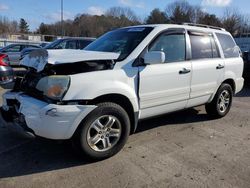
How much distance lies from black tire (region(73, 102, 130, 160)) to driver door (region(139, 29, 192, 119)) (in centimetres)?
45

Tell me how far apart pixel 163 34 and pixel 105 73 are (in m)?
1.32

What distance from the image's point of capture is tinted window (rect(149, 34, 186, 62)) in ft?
14.7

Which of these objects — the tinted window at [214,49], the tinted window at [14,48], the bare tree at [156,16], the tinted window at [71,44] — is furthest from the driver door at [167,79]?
the bare tree at [156,16]

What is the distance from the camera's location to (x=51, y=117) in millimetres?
3361

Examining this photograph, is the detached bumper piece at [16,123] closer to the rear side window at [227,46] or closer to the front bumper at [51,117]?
the front bumper at [51,117]

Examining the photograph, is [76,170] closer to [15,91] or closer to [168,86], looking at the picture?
[15,91]

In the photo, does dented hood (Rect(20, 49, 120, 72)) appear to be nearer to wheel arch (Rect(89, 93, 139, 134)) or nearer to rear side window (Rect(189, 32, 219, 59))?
wheel arch (Rect(89, 93, 139, 134))

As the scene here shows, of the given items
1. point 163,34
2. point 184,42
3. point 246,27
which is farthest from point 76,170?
point 246,27

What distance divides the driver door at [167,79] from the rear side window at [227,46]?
1240 mm

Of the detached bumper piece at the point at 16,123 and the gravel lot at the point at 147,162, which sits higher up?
the detached bumper piece at the point at 16,123

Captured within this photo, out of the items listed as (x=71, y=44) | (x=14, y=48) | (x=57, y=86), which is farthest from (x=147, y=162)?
(x=14, y=48)

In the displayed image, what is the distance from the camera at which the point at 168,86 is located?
4.55 m

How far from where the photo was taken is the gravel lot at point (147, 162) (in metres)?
3.35

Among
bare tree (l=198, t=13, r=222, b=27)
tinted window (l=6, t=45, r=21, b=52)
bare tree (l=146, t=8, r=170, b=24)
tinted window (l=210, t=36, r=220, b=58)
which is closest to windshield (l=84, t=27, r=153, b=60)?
tinted window (l=210, t=36, r=220, b=58)
